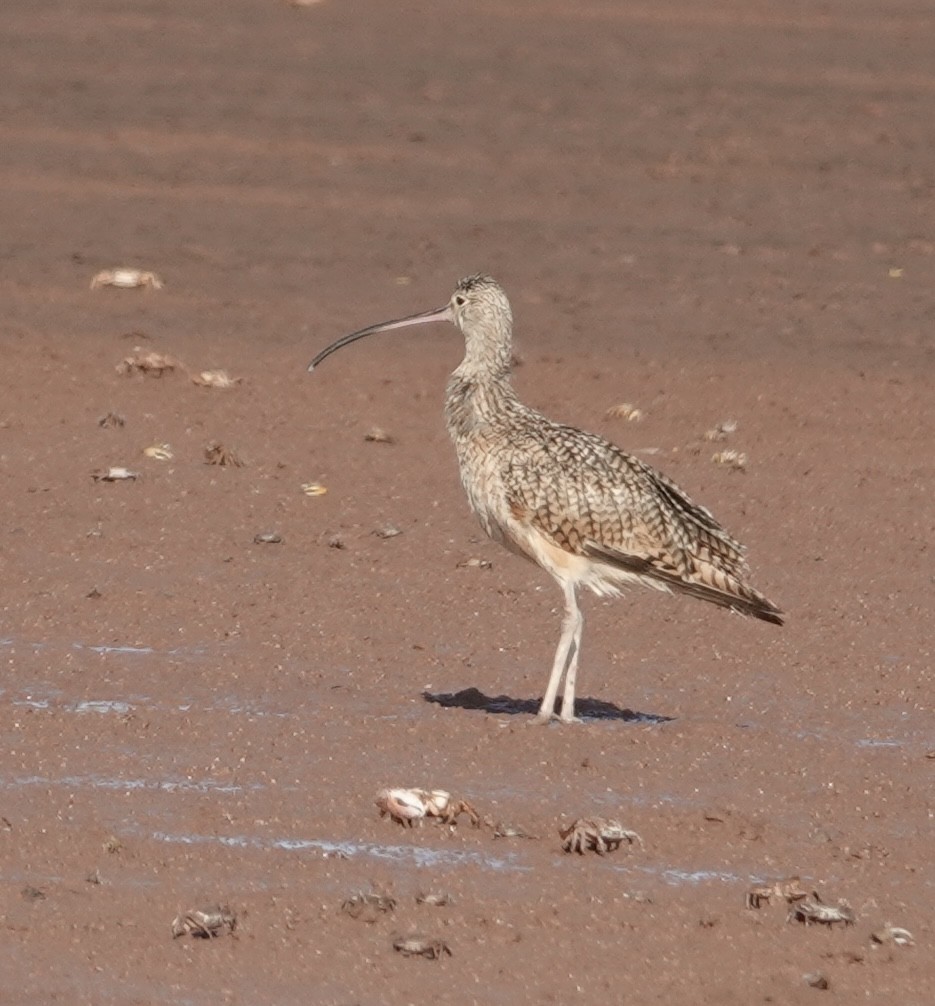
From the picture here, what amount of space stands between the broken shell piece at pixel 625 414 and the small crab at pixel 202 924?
8320 millimetres

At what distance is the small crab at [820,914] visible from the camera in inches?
288

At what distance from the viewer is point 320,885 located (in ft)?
24.4

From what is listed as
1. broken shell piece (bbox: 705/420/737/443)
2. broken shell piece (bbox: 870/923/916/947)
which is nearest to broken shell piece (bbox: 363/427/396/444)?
broken shell piece (bbox: 705/420/737/443)

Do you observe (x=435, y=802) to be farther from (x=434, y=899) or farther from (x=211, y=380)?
(x=211, y=380)

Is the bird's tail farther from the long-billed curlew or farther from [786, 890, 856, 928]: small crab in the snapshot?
[786, 890, 856, 928]: small crab

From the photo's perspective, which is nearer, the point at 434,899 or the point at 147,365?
the point at 434,899

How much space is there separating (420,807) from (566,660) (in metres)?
1.74

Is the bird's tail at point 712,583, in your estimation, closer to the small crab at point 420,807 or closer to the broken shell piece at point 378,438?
the small crab at point 420,807

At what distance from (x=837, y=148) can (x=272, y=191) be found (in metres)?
5.20

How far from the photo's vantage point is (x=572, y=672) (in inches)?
372

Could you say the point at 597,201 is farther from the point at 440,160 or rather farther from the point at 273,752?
the point at 273,752

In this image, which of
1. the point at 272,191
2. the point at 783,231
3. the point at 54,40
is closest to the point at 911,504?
the point at 783,231

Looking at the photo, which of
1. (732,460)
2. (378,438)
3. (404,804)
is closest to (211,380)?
(378,438)

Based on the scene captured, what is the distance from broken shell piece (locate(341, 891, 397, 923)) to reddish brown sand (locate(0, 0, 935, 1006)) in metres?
0.04
